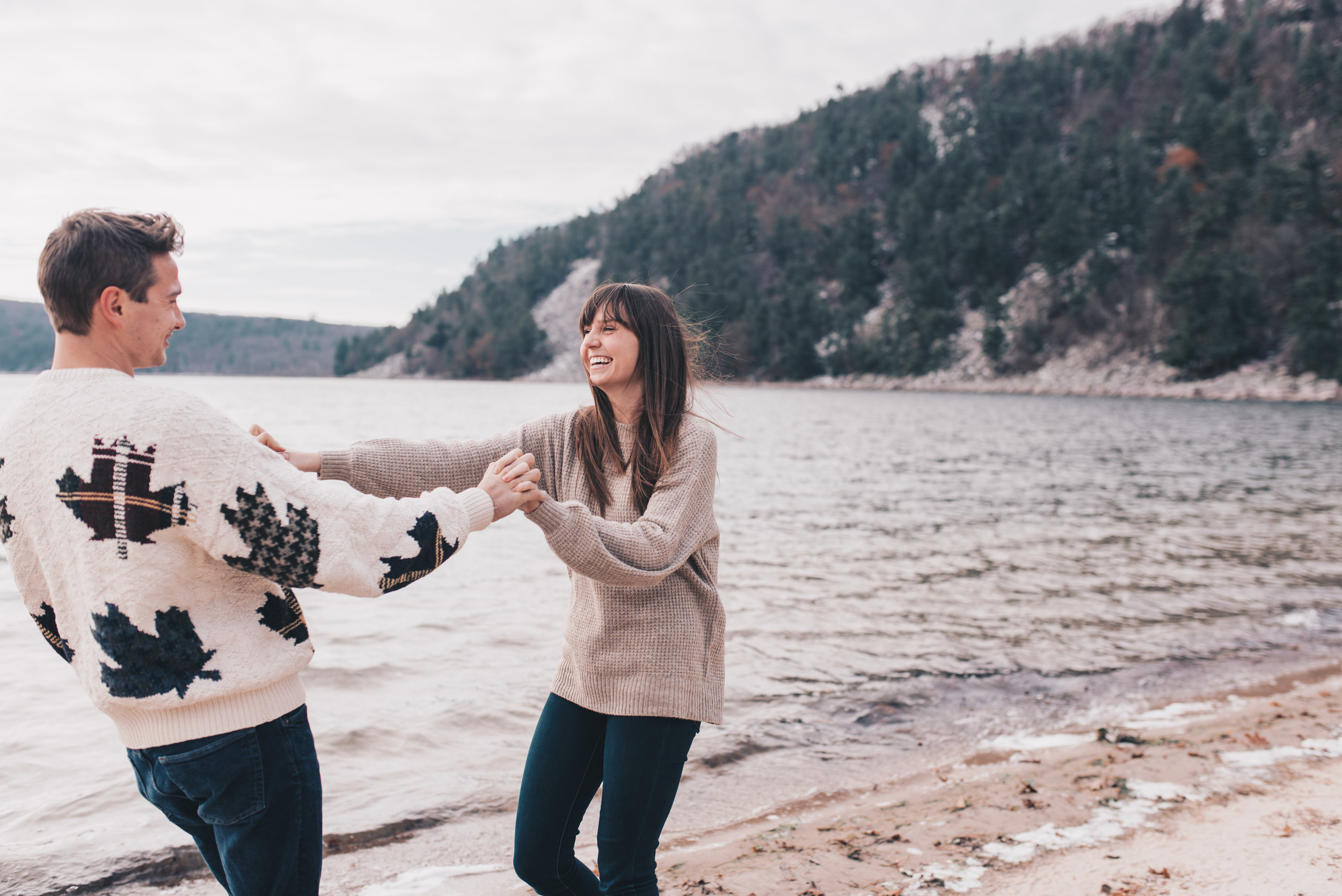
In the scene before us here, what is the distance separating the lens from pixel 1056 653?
30.8 feet

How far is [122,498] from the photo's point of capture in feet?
6.34

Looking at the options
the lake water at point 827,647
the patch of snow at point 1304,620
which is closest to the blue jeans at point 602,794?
the lake water at point 827,647

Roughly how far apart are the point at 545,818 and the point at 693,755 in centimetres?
404

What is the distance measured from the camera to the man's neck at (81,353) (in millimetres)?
2039

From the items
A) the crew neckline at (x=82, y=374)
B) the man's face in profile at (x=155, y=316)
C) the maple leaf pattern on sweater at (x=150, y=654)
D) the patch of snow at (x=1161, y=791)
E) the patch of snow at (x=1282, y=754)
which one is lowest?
the patch of snow at (x=1282, y=754)

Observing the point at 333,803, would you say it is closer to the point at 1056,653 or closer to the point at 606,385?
the point at 606,385

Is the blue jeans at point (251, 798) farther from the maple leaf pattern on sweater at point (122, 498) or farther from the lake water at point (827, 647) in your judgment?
the lake water at point (827, 647)

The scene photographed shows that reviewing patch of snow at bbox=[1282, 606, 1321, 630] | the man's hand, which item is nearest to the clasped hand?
the man's hand

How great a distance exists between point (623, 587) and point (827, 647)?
7348 millimetres

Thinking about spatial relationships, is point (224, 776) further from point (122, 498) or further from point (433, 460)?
point (433, 460)

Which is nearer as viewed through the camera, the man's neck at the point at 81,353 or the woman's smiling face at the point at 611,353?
the man's neck at the point at 81,353

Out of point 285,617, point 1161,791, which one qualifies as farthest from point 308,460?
point 1161,791

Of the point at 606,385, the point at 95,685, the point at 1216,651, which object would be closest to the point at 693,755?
the point at 606,385

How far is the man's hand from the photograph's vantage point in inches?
102
